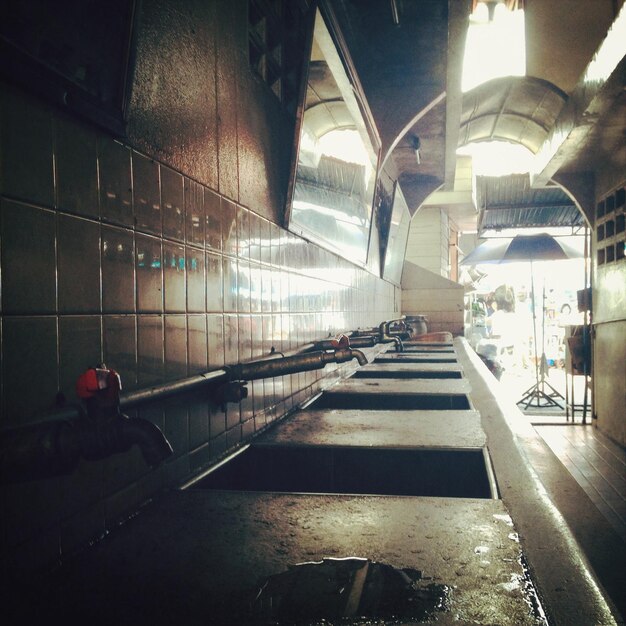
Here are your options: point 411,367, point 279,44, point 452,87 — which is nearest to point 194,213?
point 279,44

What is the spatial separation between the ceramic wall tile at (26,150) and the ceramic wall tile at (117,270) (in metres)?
0.18

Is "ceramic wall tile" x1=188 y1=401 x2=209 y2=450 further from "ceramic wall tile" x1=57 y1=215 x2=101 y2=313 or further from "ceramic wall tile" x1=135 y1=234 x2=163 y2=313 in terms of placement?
"ceramic wall tile" x1=57 y1=215 x2=101 y2=313

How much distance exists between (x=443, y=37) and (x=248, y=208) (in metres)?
2.93

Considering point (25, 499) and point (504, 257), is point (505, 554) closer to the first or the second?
point (25, 499)

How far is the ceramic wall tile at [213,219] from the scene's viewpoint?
1572mm

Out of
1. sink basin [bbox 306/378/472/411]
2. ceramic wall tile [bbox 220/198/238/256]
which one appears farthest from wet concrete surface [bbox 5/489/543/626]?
sink basin [bbox 306/378/472/411]

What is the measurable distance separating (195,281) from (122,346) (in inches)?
15.9

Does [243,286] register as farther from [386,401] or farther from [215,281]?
[386,401]

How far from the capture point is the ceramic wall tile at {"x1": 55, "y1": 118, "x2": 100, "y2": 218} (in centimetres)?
95

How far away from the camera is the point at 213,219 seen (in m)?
1.61

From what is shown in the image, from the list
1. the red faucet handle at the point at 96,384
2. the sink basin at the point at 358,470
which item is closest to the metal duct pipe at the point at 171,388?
the red faucet handle at the point at 96,384

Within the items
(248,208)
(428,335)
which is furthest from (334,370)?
(428,335)

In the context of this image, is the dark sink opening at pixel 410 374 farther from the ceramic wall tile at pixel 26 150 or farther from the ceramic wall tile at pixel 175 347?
the ceramic wall tile at pixel 26 150

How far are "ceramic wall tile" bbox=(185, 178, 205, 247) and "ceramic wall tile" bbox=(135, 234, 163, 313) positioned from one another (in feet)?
0.59
